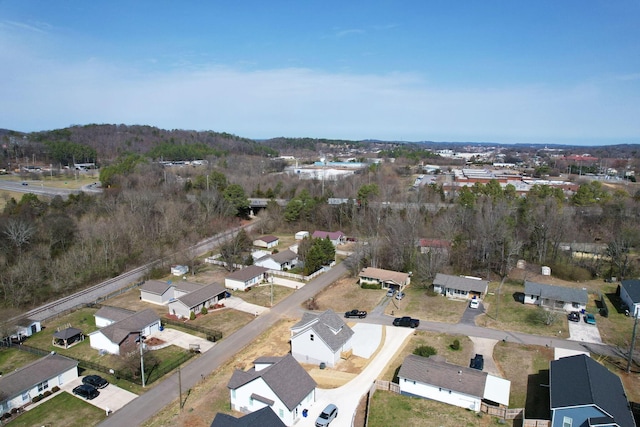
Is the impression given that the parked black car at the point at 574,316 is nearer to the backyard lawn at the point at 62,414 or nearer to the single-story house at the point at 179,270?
the backyard lawn at the point at 62,414

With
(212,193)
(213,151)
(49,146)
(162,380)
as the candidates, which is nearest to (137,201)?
(212,193)

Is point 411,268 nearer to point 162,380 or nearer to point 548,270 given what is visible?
point 548,270

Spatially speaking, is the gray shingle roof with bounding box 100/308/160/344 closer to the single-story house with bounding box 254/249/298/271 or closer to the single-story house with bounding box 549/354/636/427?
the single-story house with bounding box 254/249/298/271

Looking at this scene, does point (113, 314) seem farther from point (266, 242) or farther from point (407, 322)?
point (266, 242)

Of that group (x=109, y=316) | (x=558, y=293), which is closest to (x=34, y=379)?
(x=109, y=316)

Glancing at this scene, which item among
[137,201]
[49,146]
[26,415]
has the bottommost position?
[26,415]

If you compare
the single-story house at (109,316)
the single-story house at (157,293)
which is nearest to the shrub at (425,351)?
the single-story house at (109,316)
